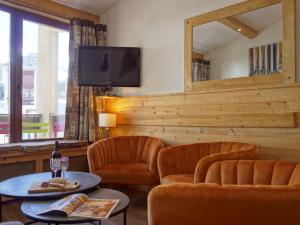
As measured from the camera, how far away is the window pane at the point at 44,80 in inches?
159

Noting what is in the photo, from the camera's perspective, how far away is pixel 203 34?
3.49 metres

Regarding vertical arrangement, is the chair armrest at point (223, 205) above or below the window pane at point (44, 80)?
below

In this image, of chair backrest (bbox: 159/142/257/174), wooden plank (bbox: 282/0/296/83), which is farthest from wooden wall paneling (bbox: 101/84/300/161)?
chair backrest (bbox: 159/142/257/174)

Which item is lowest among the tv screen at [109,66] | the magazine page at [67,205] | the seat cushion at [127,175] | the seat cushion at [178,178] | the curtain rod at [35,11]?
the seat cushion at [127,175]

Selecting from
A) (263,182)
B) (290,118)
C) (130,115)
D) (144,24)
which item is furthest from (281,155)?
(144,24)

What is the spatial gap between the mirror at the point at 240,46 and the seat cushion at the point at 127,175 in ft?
4.30

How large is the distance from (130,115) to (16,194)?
2.46 metres

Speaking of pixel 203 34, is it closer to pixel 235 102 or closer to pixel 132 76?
pixel 235 102

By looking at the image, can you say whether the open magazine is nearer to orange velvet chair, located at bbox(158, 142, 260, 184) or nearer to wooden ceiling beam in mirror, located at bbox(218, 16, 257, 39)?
orange velvet chair, located at bbox(158, 142, 260, 184)

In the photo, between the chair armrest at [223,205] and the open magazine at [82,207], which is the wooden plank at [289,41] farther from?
the open magazine at [82,207]

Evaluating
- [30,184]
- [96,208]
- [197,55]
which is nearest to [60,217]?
[96,208]

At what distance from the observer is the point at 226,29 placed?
10.8ft

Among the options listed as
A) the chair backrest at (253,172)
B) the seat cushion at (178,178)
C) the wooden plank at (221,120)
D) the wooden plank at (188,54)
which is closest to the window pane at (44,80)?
the wooden plank at (221,120)

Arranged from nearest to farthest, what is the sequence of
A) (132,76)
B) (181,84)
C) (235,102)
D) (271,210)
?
1. (271,210)
2. (235,102)
3. (181,84)
4. (132,76)
